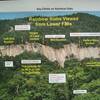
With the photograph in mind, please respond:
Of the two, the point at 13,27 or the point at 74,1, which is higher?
the point at 74,1

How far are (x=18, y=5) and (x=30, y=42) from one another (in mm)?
240

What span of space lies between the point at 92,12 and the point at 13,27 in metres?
0.50

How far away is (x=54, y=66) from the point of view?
2080 millimetres

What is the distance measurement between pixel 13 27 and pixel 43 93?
45 cm

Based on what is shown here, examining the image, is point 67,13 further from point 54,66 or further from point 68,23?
point 54,66

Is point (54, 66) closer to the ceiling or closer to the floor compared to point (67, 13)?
closer to the floor

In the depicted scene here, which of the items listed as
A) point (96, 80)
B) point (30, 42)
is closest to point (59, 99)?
point (96, 80)

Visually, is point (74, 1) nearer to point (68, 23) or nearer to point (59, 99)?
point (68, 23)

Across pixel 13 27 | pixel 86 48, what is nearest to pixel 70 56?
pixel 86 48

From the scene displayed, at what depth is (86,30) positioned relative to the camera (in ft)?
6.86

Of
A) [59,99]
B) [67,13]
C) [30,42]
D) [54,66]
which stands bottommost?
[59,99]

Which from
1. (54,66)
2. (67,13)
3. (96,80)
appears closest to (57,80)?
(54,66)

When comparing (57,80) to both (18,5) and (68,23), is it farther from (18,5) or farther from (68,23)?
(18,5)

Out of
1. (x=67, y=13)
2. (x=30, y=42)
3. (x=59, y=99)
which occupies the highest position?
(x=67, y=13)
